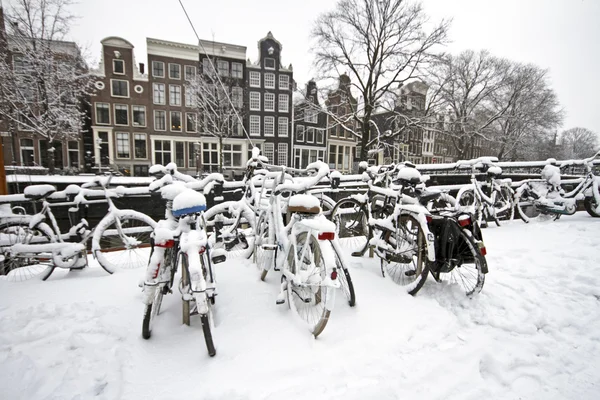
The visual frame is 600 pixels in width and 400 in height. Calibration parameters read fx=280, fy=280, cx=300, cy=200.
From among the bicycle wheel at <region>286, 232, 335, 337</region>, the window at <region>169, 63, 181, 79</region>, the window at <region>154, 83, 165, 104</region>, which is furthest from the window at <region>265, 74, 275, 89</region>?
the bicycle wheel at <region>286, 232, 335, 337</region>

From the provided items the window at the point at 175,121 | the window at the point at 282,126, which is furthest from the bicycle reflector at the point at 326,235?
the window at the point at 282,126

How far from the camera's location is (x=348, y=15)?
15.6 m

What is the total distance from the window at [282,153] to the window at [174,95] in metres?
9.20

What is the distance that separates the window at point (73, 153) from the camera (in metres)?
20.4

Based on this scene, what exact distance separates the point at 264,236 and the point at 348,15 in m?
16.8

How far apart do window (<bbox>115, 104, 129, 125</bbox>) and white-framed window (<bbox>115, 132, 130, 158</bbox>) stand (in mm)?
849

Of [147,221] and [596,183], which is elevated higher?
[596,183]

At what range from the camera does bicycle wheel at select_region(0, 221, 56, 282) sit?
9.95 feet

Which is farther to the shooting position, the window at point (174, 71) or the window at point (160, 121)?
the window at point (160, 121)

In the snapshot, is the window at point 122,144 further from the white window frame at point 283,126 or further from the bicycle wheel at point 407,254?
the bicycle wheel at point 407,254

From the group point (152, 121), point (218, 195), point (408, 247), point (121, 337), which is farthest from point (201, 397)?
point (152, 121)

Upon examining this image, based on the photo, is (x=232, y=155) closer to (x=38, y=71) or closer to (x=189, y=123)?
(x=189, y=123)

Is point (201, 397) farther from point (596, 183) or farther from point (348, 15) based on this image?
point (348, 15)

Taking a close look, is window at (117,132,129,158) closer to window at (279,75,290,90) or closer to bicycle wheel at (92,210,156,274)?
window at (279,75,290,90)
